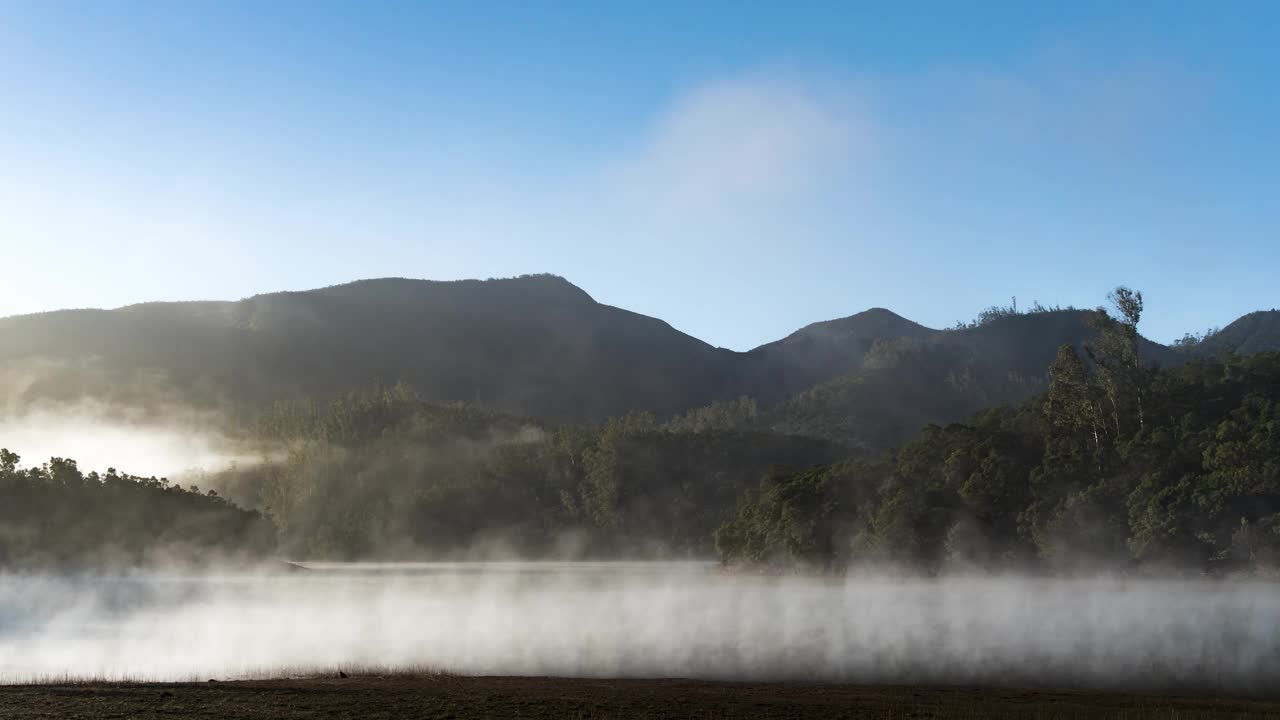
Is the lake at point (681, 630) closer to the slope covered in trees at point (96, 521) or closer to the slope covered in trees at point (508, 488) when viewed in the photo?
the slope covered in trees at point (96, 521)

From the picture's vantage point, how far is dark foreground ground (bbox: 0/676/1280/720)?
25.2 meters

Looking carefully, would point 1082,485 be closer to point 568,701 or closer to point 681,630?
point 681,630

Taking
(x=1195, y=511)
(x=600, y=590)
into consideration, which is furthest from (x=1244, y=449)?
(x=600, y=590)

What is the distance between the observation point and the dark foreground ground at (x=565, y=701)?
25.2m

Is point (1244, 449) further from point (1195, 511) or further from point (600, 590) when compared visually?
point (600, 590)

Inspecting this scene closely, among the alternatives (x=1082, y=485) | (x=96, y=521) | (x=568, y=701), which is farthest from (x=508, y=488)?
(x=568, y=701)

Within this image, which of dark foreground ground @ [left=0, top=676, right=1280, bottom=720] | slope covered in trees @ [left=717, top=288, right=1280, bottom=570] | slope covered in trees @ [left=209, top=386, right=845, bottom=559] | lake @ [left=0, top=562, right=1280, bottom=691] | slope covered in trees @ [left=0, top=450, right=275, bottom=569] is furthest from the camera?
slope covered in trees @ [left=209, top=386, right=845, bottom=559]

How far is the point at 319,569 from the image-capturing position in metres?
128

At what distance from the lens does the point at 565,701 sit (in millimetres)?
27766

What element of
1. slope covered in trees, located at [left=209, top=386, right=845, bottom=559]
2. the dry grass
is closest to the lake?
the dry grass

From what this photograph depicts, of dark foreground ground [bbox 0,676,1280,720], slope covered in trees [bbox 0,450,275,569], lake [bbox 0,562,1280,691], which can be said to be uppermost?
slope covered in trees [bbox 0,450,275,569]

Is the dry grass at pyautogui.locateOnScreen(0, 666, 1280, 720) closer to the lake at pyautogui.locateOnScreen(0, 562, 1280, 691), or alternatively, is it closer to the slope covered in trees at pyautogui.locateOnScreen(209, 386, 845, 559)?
the lake at pyautogui.locateOnScreen(0, 562, 1280, 691)

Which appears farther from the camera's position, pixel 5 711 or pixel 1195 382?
pixel 1195 382

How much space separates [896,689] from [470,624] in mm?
26770
